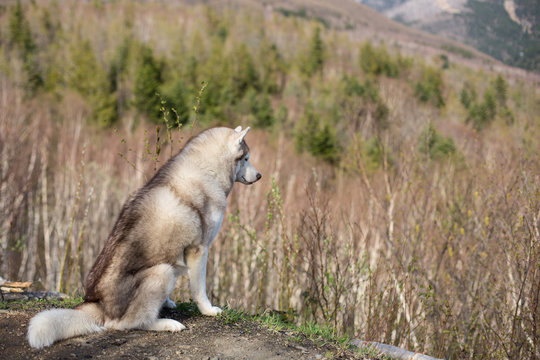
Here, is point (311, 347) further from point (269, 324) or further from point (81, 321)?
point (81, 321)

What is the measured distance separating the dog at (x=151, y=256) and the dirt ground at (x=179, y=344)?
11cm

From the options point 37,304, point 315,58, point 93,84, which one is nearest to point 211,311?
point 37,304

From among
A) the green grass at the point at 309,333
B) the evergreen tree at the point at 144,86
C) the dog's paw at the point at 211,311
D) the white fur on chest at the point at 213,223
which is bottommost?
the green grass at the point at 309,333

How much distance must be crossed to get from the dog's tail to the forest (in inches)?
105

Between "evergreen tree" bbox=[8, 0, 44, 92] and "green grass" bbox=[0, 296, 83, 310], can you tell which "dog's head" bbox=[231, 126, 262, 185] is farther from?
"evergreen tree" bbox=[8, 0, 44, 92]

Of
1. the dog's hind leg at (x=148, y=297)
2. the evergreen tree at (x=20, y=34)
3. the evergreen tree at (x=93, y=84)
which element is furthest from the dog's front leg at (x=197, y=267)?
the evergreen tree at (x=20, y=34)

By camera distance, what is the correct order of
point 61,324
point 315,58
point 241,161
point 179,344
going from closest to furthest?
1. point 61,324
2. point 179,344
3. point 241,161
4. point 315,58

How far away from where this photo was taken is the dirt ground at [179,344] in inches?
155

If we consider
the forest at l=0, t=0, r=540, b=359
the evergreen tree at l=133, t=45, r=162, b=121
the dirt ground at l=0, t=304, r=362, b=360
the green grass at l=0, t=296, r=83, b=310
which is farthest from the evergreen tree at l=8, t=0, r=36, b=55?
the dirt ground at l=0, t=304, r=362, b=360

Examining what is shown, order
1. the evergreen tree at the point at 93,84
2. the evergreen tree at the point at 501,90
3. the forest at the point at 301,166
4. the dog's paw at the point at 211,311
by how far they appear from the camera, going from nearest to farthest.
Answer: the dog's paw at the point at 211,311 < the forest at the point at 301,166 < the evergreen tree at the point at 93,84 < the evergreen tree at the point at 501,90

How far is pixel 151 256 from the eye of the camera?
4.36 m

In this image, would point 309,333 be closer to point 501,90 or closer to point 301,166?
point 301,166

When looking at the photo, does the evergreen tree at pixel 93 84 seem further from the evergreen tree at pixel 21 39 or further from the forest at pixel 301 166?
the evergreen tree at pixel 21 39

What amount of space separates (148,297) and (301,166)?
1460 inches
